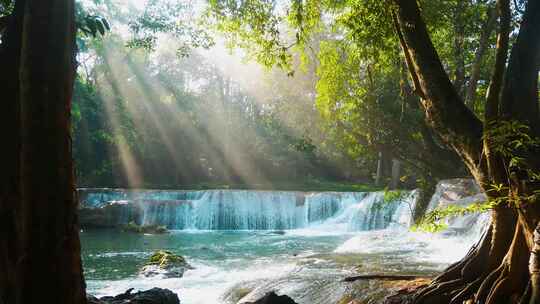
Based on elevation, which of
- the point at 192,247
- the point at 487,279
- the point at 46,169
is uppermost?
the point at 46,169

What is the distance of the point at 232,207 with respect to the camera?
21.9 m

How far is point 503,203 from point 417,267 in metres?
4.70

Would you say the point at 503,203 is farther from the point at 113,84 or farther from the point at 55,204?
the point at 113,84

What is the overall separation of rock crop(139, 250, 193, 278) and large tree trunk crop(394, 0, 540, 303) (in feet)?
22.5

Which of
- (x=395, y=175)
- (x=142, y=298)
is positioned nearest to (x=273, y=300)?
(x=142, y=298)

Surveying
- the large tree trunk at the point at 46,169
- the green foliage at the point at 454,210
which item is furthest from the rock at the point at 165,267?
the large tree trunk at the point at 46,169

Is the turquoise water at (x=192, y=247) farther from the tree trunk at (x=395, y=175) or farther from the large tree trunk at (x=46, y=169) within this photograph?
the tree trunk at (x=395, y=175)

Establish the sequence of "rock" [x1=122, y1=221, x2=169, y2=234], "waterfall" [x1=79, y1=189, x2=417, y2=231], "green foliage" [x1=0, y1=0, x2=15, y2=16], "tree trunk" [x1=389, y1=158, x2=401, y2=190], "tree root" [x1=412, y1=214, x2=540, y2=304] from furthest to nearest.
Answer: "tree trunk" [x1=389, y1=158, x2=401, y2=190] → "waterfall" [x1=79, y1=189, x2=417, y2=231] → "rock" [x1=122, y1=221, x2=169, y2=234] → "green foliage" [x1=0, y1=0, x2=15, y2=16] → "tree root" [x1=412, y1=214, x2=540, y2=304]

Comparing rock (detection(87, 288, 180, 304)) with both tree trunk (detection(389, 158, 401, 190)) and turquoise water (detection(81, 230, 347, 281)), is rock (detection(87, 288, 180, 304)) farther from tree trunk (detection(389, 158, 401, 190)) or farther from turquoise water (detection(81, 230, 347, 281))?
tree trunk (detection(389, 158, 401, 190))

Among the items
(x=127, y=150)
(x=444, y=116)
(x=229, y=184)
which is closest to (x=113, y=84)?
(x=127, y=150)

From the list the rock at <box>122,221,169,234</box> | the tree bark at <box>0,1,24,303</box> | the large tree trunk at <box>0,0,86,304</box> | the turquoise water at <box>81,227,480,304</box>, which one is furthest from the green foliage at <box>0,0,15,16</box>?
the rock at <box>122,221,169,234</box>

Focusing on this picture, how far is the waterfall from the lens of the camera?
821 inches

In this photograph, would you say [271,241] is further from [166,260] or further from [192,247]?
[166,260]

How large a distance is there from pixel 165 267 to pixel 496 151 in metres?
8.57
